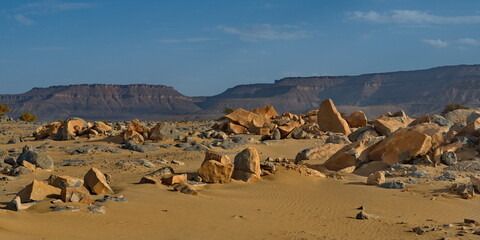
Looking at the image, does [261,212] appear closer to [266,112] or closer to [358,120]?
[358,120]

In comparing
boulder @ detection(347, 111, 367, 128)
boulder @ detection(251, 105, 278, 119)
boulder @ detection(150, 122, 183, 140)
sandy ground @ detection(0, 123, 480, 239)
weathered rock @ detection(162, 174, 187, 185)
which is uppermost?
boulder @ detection(251, 105, 278, 119)

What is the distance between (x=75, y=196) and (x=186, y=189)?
224cm

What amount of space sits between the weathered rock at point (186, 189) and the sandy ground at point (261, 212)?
154 millimetres

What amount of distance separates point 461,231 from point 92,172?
20.0 feet

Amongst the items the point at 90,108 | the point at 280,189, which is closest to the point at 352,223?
the point at 280,189

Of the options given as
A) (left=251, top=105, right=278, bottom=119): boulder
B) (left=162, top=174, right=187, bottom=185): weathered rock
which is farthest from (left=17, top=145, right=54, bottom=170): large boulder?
(left=251, top=105, right=278, bottom=119): boulder

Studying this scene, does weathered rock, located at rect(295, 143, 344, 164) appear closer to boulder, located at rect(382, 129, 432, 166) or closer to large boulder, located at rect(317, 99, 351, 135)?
boulder, located at rect(382, 129, 432, 166)

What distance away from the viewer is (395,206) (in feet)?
33.1

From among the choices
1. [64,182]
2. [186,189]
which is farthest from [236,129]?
[64,182]

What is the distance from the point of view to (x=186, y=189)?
10344 millimetres

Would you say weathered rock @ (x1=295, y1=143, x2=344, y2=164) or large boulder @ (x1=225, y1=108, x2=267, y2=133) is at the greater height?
large boulder @ (x1=225, y1=108, x2=267, y2=133)

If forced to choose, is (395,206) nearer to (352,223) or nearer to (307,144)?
(352,223)

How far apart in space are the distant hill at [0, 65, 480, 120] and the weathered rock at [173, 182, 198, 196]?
346ft

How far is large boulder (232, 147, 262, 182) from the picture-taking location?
11.8m
